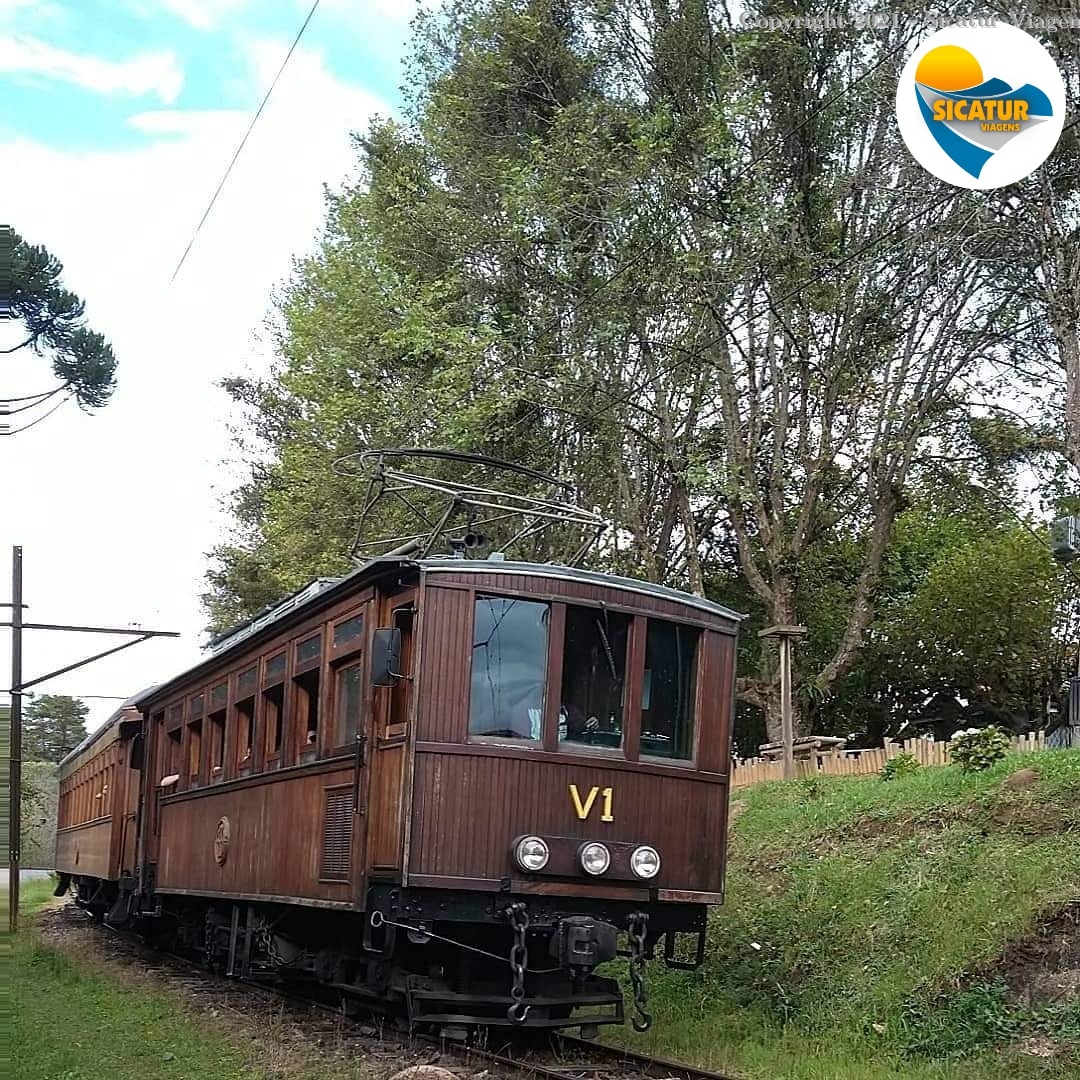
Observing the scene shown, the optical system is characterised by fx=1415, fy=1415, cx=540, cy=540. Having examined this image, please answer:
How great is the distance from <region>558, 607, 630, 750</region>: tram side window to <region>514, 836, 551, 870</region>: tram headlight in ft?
2.18

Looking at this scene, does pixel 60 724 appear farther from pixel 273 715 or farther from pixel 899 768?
pixel 273 715

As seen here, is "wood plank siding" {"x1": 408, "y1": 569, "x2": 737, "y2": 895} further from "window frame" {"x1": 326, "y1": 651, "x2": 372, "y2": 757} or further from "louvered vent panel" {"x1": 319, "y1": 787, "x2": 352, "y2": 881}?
"louvered vent panel" {"x1": 319, "y1": 787, "x2": 352, "y2": 881}

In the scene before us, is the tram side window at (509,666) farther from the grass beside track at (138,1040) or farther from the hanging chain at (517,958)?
the grass beside track at (138,1040)

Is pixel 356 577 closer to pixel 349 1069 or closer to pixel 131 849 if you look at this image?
pixel 349 1069

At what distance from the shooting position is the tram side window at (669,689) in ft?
30.4

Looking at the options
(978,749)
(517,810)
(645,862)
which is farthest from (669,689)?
(978,749)

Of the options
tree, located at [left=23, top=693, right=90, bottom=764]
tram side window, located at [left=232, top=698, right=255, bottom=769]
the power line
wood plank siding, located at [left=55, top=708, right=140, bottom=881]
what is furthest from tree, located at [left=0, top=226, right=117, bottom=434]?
tree, located at [left=23, top=693, right=90, bottom=764]

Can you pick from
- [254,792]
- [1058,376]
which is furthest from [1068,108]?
[254,792]

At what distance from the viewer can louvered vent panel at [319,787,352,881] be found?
9125mm

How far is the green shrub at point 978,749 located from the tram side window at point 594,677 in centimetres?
637

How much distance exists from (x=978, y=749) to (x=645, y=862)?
6.62 metres

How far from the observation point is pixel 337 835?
934cm

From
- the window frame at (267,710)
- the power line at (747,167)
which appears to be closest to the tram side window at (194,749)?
the window frame at (267,710)

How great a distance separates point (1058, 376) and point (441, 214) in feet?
34.7
